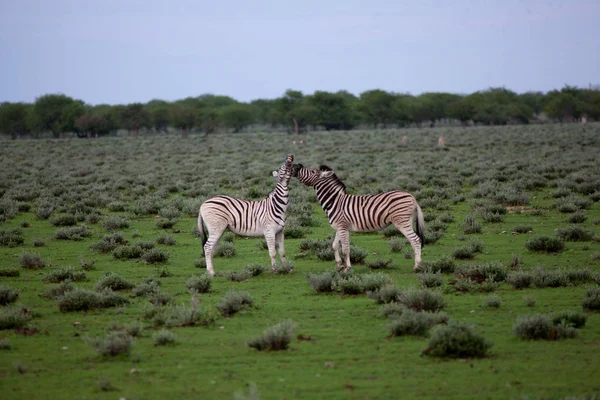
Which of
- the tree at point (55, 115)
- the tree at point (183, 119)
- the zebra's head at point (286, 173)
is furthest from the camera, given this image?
the tree at point (183, 119)

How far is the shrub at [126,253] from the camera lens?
1600 centimetres

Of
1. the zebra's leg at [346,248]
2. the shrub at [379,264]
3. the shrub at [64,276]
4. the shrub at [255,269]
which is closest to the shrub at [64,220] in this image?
the shrub at [64,276]

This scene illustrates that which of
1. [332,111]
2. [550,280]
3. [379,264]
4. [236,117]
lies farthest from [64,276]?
[236,117]

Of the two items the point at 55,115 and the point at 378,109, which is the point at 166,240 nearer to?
the point at 55,115

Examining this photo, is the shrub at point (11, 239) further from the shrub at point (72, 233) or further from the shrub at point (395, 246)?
the shrub at point (395, 246)

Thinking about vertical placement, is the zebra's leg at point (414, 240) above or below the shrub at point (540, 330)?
above

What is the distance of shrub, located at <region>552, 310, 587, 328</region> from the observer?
9.51 m

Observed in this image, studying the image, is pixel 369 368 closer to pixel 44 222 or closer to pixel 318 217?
pixel 318 217

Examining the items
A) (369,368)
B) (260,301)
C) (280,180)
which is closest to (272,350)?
(369,368)

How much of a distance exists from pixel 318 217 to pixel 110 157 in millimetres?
37189

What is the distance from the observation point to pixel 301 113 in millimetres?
122750

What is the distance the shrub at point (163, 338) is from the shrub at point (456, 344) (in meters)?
3.30

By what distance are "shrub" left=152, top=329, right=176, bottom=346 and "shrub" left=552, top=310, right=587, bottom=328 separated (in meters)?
5.23

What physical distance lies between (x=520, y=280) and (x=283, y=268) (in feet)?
15.0
